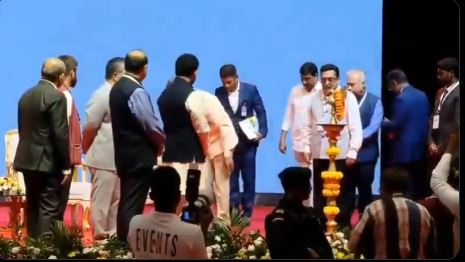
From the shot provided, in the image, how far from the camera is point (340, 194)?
28.7 ft

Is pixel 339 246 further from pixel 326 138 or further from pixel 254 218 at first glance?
pixel 254 218

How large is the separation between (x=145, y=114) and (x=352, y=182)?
1.95m

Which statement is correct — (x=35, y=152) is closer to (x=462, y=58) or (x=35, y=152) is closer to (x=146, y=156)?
(x=146, y=156)

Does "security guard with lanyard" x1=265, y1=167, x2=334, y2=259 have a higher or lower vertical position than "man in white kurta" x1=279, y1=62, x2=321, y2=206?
lower

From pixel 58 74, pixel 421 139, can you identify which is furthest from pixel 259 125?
pixel 58 74

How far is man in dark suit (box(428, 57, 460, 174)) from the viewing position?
748 cm

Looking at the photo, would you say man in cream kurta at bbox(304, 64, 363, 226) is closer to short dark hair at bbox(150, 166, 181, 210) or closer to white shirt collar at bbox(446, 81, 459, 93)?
white shirt collar at bbox(446, 81, 459, 93)

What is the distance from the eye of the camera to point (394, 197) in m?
5.32

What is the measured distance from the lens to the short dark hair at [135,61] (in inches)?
299

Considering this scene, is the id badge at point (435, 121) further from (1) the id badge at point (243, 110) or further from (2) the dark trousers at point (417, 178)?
(1) the id badge at point (243, 110)

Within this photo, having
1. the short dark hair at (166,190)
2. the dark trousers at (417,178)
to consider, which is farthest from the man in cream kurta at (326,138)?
the short dark hair at (166,190)

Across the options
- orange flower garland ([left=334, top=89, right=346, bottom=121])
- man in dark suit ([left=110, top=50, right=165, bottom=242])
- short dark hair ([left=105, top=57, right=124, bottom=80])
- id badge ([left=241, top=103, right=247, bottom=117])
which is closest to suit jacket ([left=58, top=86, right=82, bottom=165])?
man in dark suit ([left=110, top=50, right=165, bottom=242])

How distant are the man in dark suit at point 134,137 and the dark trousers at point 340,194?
1527 millimetres

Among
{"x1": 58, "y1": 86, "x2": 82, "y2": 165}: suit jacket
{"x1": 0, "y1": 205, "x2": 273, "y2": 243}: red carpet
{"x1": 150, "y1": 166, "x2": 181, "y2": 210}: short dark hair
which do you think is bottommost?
{"x1": 0, "y1": 205, "x2": 273, "y2": 243}: red carpet
